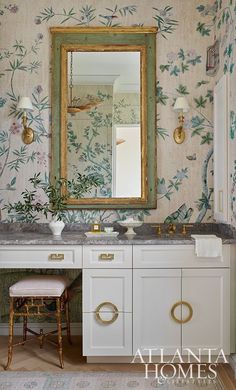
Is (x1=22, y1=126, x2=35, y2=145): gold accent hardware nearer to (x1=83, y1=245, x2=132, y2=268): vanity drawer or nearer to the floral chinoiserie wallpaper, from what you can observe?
the floral chinoiserie wallpaper

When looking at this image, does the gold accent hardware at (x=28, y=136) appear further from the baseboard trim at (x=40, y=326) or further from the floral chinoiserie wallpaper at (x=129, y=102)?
the baseboard trim at (x=40, y=326)

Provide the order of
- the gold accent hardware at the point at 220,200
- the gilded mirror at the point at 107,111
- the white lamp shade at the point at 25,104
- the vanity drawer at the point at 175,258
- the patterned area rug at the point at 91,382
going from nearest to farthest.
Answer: the patterned area rug at the point at 91,382 < the vanity drawer at the point at 175,258 < the gold accent hardware at the point at 220,200 < the white lamp shade at the point at 25,104 < the gilded mirror at the point at 107,111

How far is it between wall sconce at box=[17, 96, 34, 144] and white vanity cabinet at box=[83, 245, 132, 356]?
115 cm

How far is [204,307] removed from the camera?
290cm

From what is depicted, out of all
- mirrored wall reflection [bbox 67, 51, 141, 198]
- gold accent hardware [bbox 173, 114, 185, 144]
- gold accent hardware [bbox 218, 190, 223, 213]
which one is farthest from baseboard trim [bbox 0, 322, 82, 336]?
gold accent hardware [bbox 173, 114, 185, 144]

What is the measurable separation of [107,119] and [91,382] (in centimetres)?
191

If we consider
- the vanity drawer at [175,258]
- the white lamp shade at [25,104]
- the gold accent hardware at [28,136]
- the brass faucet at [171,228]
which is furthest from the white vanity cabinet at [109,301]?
the white lamp shade at [25,104]

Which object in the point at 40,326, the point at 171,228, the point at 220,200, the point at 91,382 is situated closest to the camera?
the point at 91,382

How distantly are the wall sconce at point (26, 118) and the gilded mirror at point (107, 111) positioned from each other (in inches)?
7.4

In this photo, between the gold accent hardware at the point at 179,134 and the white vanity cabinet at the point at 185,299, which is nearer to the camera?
the white vanity cabinet at the point at 185,299

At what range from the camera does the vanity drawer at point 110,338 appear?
2893mm

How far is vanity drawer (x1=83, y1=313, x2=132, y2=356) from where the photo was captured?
289 cm

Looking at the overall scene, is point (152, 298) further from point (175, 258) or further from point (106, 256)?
point (106, 256)

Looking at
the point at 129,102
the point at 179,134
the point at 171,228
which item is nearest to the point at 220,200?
the point at 171,228
